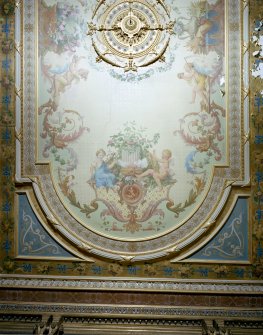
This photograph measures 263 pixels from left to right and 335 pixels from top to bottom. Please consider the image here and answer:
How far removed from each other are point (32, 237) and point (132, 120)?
3.36 ft

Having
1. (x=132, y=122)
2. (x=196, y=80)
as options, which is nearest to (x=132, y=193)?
(x=132, y=122)

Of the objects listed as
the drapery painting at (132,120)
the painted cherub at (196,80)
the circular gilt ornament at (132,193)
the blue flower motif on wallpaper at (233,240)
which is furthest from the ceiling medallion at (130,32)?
the blue flower motif on wallpaper at (233,240)

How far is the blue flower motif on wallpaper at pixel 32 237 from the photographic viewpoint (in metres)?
2.93

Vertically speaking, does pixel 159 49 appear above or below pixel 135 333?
above

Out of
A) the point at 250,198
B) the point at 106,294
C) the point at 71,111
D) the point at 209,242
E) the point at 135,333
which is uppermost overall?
the point at 71,111

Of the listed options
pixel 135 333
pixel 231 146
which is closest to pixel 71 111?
pixel 231 146

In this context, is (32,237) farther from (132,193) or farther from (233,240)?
(233,240)

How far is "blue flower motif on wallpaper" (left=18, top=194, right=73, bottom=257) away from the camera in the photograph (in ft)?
9.61

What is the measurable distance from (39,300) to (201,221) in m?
1.18

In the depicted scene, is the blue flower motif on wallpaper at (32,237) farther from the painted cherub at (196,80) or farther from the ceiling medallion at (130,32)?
the painted cherub at (196,80)

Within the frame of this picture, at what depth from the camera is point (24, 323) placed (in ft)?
9.20

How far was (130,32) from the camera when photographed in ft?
9.41

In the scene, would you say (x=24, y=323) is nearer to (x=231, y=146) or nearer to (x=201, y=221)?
(x=201, y=221)

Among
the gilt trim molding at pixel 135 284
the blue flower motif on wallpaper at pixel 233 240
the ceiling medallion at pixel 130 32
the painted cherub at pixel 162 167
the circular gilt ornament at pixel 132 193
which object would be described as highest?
the ceiling medallion at pixel 130 32
